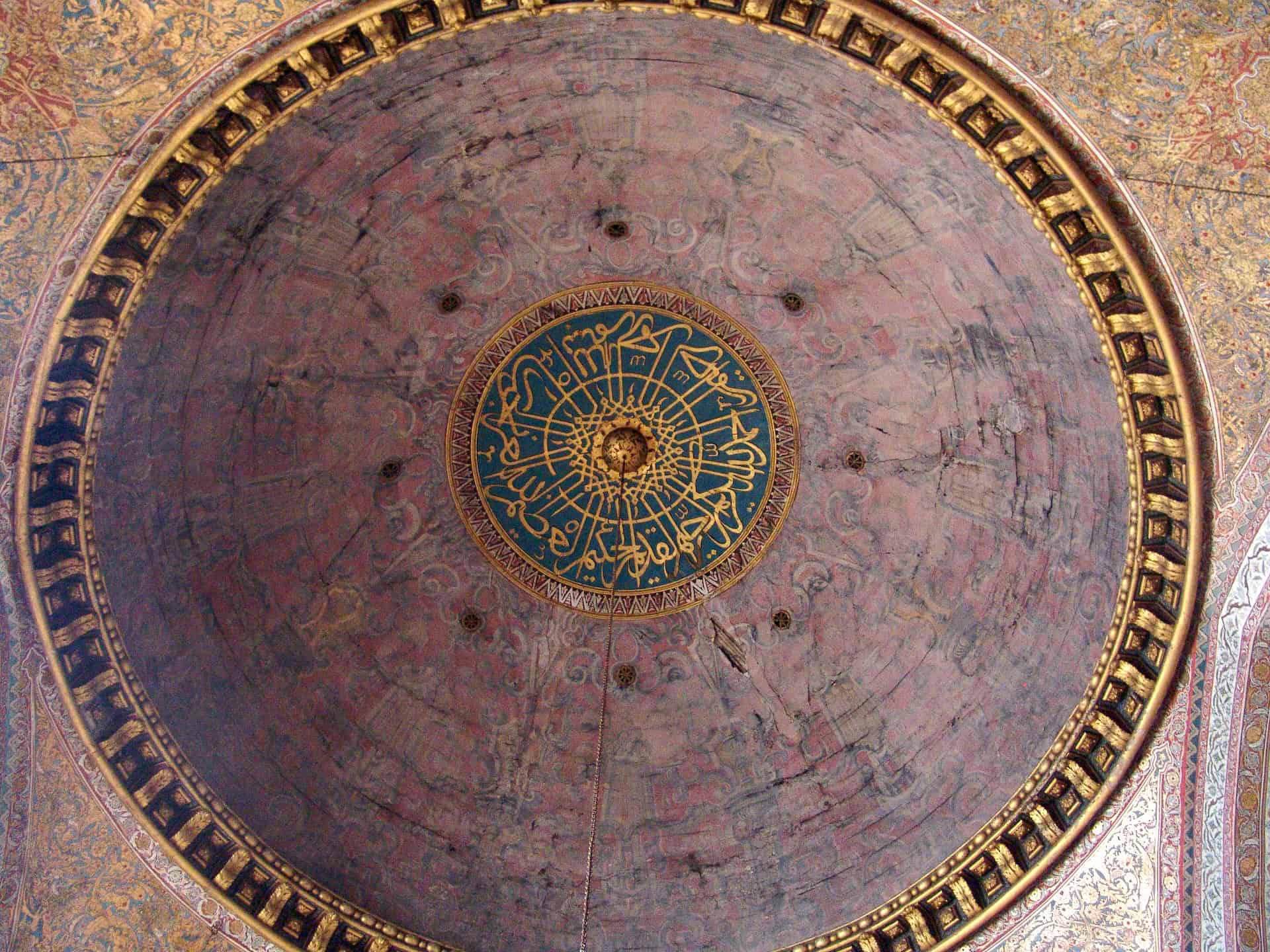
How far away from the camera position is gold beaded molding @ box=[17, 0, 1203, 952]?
8.55 metres

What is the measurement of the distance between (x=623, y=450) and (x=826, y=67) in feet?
16.5

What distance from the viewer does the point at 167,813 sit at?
33.6 ft

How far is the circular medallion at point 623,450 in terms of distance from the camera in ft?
41.7

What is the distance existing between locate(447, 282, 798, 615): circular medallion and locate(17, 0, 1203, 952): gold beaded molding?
3.85m

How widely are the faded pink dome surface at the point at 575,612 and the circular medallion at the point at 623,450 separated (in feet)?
0.78

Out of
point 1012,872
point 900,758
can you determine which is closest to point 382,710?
point 900,758

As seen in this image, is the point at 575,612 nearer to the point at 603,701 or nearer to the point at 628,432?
the point at 603,701

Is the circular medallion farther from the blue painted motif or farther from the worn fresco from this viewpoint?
the worn fresco

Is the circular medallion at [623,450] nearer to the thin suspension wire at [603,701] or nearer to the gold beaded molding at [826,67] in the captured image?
the thin suspension wire at [603,701]

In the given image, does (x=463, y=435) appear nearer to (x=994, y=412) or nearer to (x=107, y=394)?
(x=107, y=394)

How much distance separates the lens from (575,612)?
13.1m

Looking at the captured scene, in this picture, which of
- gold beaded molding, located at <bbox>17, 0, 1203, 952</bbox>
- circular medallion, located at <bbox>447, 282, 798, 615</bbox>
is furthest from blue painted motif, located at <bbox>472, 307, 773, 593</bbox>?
gold beaded molding, located at <bbox>17, 0, 1203, 952</bbox>

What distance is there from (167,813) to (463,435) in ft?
15.8

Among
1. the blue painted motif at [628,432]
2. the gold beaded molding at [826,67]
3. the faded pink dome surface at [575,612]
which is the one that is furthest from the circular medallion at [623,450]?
the gold beaded molding at [826,67]
